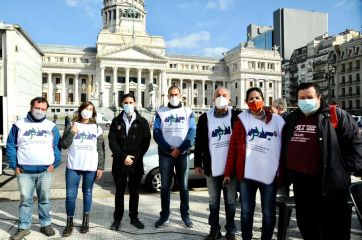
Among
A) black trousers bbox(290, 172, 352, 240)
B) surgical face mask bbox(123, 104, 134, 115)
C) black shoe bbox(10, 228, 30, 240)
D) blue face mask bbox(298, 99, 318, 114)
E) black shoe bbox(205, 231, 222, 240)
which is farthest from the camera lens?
surgical face mask bbox(123, 104, 134, 115)

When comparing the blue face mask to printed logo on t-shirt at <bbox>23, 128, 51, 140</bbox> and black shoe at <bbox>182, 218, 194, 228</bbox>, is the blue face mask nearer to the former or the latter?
black shoe at <bbox>182, 218, 194, 228</bbox>

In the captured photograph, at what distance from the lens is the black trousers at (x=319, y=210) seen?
3918 millimetres

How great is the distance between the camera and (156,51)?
7881cm

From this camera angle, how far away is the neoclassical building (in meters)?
74.1

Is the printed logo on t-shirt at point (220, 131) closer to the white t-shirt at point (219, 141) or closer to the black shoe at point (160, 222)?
the white t-shirt at point (219, 141)

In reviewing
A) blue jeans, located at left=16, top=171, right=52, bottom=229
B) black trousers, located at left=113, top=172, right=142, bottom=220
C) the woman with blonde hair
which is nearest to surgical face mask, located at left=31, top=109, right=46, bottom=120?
the woman with blonde hair

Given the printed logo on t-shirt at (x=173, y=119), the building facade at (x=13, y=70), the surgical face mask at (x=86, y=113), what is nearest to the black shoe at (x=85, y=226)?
the surgical face mask at (x=86, y=113)

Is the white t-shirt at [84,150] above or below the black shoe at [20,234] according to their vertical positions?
above

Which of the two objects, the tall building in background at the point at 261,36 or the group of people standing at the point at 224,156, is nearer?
the group of people standing at the point at 224,156

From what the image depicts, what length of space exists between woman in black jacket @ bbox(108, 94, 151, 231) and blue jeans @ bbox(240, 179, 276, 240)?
1888 mm

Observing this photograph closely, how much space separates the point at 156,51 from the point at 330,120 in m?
76.8

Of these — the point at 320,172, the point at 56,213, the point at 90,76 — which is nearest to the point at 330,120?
the point at 320,172

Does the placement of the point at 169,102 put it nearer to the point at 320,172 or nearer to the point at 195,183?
the point at 320,172

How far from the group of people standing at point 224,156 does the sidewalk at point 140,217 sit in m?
0.19
